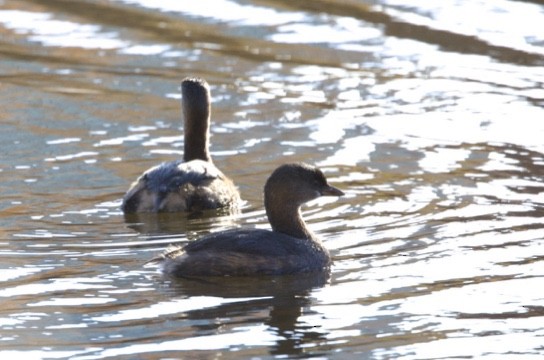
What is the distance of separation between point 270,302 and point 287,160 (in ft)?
14.0

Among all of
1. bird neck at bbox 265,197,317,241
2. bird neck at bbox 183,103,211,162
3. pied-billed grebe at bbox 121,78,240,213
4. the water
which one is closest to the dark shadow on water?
the water

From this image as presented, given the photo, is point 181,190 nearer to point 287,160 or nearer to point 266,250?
point 287,160

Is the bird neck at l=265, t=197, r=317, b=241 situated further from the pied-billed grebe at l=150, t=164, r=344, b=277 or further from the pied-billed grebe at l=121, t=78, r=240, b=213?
the pied-billed grebe at l=121, t=78, r=240, b=213

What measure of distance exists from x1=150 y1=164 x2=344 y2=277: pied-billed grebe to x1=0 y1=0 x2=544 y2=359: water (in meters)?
0.13

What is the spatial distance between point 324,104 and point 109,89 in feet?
7.84

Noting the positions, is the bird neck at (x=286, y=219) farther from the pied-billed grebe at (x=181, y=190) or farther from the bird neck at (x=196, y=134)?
the bird neck at (x=196, y=134)

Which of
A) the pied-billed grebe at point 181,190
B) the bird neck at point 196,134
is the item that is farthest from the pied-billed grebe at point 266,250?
the bird neck at point 196,134

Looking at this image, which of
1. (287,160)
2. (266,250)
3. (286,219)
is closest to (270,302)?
(266,250)

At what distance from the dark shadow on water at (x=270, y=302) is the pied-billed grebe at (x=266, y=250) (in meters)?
0.06

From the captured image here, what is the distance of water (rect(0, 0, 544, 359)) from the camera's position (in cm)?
849

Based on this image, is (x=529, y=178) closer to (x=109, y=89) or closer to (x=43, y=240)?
(x=43, y=240)

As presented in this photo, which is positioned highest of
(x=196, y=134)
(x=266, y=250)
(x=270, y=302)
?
(x=196, y=134)

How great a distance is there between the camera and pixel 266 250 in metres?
9.92

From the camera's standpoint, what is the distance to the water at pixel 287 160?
849 centimetres
